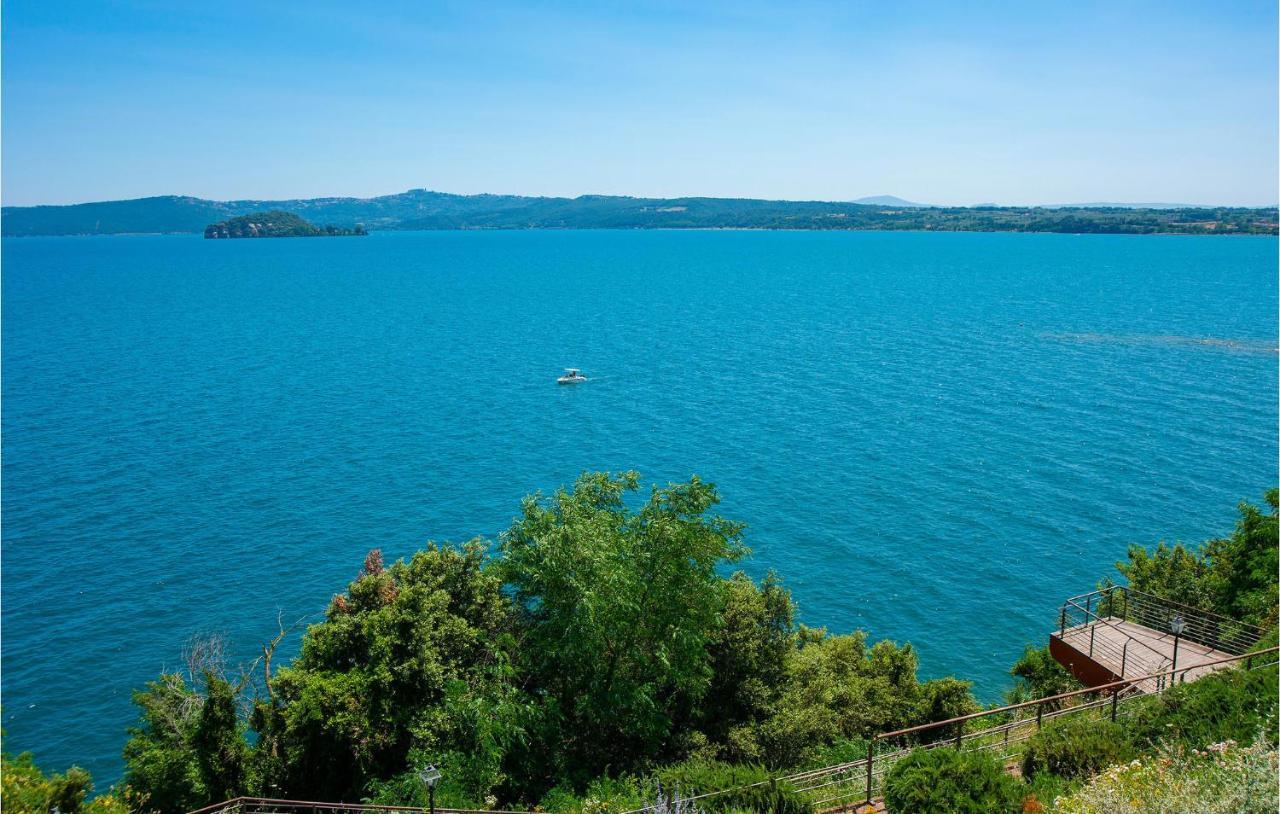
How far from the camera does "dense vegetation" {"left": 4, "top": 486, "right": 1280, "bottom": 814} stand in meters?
22.0

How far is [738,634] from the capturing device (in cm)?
2598

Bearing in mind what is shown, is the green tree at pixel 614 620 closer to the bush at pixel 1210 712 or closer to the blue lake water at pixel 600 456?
the bush at pixel 1210 712

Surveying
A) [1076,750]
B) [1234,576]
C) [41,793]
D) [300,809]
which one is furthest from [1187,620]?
[41,793]

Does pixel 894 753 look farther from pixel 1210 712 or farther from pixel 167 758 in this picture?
pixel 167 758

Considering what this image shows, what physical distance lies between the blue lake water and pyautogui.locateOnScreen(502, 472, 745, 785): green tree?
627 inches

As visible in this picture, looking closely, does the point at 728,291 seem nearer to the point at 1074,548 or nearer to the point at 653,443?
the point at 653,443

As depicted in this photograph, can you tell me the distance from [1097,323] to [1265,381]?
36732mm

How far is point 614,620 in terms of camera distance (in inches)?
930

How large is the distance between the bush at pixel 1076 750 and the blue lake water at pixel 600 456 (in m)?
18.5

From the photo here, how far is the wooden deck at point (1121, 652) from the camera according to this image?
21547mm

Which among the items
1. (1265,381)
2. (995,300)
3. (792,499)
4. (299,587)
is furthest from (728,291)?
(299,587)

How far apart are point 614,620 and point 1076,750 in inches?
482

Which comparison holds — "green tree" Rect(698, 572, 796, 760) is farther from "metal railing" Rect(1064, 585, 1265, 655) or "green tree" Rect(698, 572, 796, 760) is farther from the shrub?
the shrub

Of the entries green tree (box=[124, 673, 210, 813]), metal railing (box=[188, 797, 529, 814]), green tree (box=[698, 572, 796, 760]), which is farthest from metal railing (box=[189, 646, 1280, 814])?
green tree (box=[698, 572, 796, 760])
